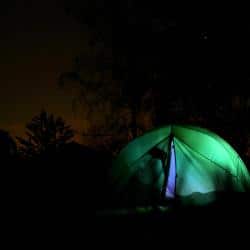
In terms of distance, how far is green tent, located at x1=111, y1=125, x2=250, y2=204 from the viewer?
606cm

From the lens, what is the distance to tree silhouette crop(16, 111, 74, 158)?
29.7ft

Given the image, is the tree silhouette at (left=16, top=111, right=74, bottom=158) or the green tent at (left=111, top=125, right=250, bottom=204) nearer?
the green tent at (left=111, top=125, right=250, bottom=204)

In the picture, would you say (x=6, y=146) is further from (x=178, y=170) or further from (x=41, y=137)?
(x=178, y=170)

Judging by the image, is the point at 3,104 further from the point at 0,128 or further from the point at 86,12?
the point at 86,12

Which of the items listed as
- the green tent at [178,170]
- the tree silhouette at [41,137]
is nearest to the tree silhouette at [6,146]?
the tree silhouette at [41,137]

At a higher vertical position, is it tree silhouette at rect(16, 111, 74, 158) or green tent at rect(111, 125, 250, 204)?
tree silhouette at rect(16, 111, 74, 158)

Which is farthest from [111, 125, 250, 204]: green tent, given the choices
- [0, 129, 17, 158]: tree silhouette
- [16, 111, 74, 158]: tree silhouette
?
[0, 129, 17, 158]: tree silhouette

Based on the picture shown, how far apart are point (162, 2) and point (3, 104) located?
191 inches

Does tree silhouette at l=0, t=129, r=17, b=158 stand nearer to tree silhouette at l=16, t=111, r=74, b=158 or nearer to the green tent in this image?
tree silhouette at l=16, t=111, r=74, b=158

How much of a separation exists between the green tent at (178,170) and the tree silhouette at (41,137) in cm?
311

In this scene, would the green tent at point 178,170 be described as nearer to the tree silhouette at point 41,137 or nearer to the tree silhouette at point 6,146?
the tree silhouette at point 41,137

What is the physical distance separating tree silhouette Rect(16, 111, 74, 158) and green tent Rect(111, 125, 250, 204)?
10.2 feet

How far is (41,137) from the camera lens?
356 inches

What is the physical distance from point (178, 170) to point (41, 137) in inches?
158
